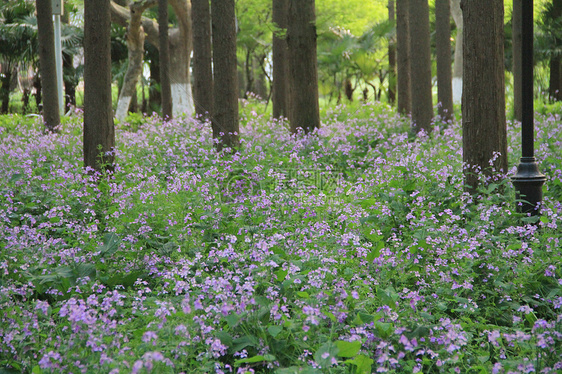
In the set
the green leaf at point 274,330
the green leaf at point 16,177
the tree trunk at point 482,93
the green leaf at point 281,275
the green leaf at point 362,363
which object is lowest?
the green leaf at point 362,363

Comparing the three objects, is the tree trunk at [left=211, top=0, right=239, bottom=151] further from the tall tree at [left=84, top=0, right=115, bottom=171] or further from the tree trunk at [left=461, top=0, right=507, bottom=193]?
the tree trunk at [left=461, top=0, right=507, bottom=193]

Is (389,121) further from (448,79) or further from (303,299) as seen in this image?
(303,299)

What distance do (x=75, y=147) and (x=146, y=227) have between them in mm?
5572

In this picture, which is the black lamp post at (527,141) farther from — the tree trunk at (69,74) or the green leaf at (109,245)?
the tree trunk at (69,74)

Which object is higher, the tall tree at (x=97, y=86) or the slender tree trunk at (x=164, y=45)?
the slender tree trunk at (x=164, y=45)

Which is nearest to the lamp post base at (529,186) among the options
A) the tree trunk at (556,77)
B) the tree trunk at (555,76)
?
the tree trunk at (556,77)

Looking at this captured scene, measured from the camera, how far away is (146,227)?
199 inches

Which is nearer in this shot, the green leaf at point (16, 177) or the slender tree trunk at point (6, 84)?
the green leaf at point (16, 177)

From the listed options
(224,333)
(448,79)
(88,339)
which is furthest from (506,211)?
(448,79)

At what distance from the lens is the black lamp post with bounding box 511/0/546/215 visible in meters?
5.57

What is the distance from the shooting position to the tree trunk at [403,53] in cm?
1392

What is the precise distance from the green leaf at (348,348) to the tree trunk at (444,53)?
494 inches

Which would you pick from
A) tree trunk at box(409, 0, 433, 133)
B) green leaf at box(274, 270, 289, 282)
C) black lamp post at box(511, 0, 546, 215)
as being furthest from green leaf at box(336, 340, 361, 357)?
tree trunk at box(409, 0, 433, 133)

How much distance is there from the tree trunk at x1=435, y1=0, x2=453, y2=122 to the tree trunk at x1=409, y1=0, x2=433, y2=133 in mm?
2173
